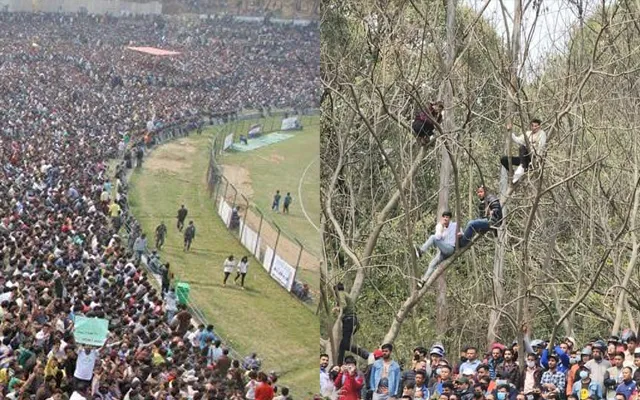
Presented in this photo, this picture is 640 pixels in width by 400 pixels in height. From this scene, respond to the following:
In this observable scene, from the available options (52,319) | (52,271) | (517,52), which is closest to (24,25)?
(52,271)

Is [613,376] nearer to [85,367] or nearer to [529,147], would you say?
[529,147]

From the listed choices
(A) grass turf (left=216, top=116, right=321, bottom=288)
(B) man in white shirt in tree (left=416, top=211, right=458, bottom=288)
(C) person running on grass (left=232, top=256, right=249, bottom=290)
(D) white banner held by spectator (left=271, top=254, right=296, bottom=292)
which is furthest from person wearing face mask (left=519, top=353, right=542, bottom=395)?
(C) person running on grass (left=232, top=256, right=249, bottom=290)

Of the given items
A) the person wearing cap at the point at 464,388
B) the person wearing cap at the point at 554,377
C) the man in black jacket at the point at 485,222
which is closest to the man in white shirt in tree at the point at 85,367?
the person wearing cap at the point at 464,388

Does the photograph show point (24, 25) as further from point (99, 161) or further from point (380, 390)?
point (380, 390)

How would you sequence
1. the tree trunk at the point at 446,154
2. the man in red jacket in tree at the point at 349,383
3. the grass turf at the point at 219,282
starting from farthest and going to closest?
the grass turf at the point at 219,282, the tree trunk at the point at 446,154, the man in red jacket in tree at the point at 349,383

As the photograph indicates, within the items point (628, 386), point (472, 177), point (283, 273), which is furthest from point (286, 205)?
point (628, 386)

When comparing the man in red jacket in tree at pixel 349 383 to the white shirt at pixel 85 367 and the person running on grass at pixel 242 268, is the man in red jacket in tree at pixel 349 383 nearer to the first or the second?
the white shirt at pixel 85 367
